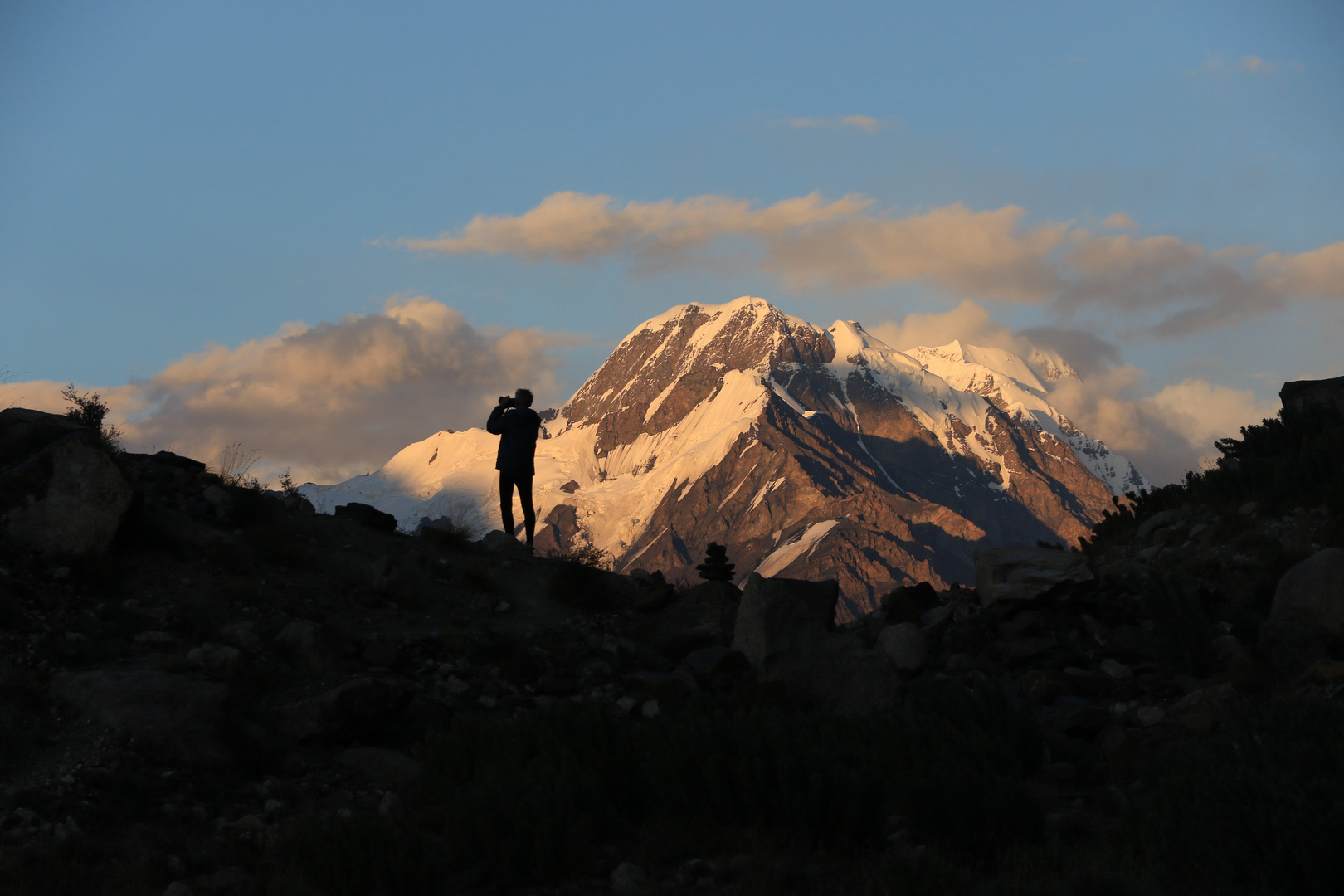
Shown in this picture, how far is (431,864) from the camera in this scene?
20.9ft

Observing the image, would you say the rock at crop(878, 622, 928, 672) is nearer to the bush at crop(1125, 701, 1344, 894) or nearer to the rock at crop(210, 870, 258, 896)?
the bush at crop(1125, 701, 1344, 894)

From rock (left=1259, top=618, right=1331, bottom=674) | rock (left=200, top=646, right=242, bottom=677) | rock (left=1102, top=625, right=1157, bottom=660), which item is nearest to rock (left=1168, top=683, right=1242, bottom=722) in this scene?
rock (left=1259, top=618, right=1331, bottom=674)

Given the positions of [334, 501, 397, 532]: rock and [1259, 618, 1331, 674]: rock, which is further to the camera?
[334, 501, 397, 532]: rock

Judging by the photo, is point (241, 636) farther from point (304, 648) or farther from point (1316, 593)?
point (1316, 593)

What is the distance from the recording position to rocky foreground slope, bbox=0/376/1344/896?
21.1ft

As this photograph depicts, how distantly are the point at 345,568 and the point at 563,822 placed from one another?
8.60m

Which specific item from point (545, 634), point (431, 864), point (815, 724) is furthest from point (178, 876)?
point (545, 634)

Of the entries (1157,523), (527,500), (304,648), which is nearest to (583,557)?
(527,500)

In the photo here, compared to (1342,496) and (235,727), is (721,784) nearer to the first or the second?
(235,727)

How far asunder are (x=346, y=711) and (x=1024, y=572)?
9.85 metres

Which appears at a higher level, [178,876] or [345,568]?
[345,568]

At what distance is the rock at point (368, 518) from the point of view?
17.1 m

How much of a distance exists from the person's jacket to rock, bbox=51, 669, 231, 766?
28.9 ft

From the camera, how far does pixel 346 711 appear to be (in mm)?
9406
